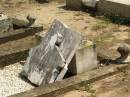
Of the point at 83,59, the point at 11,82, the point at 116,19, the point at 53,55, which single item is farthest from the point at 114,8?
the point at 11,82

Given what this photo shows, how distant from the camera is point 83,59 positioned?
291 inches

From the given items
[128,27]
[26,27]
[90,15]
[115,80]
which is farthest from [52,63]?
[90,15]

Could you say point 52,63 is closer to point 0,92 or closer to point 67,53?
point 67,53

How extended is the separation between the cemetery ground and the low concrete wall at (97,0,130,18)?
0.31m

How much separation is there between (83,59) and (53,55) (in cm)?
60

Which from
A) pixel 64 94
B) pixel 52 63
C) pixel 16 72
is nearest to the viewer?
→ pixel 64 94

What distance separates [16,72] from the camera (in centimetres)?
810

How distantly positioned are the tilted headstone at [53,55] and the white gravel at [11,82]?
0.19 m

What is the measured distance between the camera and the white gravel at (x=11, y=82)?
733 cm

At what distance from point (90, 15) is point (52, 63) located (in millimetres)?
4475

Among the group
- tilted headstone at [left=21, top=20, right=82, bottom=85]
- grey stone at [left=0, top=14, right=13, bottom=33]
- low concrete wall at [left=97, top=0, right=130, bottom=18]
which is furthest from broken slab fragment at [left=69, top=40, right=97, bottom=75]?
low concrete wall at [left=97, top=0, right=130, bottom=18]

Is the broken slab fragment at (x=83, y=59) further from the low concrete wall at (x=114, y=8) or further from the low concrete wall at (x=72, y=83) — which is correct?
the low concrete wall at (x=114, y=8)

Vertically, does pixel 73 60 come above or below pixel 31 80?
above

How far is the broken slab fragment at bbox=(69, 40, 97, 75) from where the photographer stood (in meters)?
7.32
